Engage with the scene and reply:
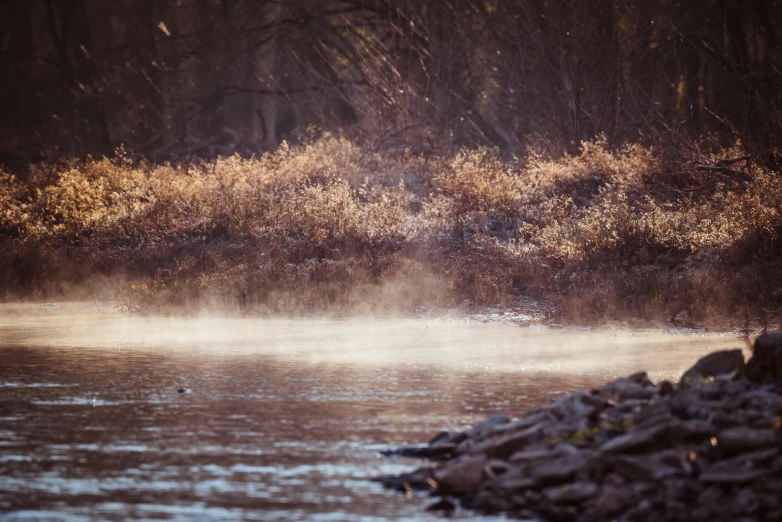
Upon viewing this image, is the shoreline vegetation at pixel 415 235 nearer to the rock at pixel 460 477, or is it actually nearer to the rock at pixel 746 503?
the rock at pixel 460 477

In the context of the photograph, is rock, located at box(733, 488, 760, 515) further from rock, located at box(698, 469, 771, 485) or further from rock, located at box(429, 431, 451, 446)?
rock, located at box(429, 431, 451, 446)

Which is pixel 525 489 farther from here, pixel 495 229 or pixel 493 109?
pixel 493 109

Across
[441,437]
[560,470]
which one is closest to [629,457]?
[560,470]

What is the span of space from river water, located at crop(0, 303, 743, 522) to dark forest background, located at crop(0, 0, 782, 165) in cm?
821

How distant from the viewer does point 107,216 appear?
77.1 feet

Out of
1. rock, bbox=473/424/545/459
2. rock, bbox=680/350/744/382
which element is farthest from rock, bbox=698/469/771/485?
rock, bbox=680/350/744/382

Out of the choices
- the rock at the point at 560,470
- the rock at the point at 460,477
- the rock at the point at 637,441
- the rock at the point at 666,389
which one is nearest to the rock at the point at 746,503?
the rock at the point at 637,441

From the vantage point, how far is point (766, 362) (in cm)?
882

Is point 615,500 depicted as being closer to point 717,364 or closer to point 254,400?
point 717,364

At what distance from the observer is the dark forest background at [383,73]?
26875 millimetres

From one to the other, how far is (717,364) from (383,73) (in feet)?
68.9

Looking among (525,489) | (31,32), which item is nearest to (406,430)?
(525,489)

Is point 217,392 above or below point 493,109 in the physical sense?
below

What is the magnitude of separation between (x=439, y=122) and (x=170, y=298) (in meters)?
12.4
